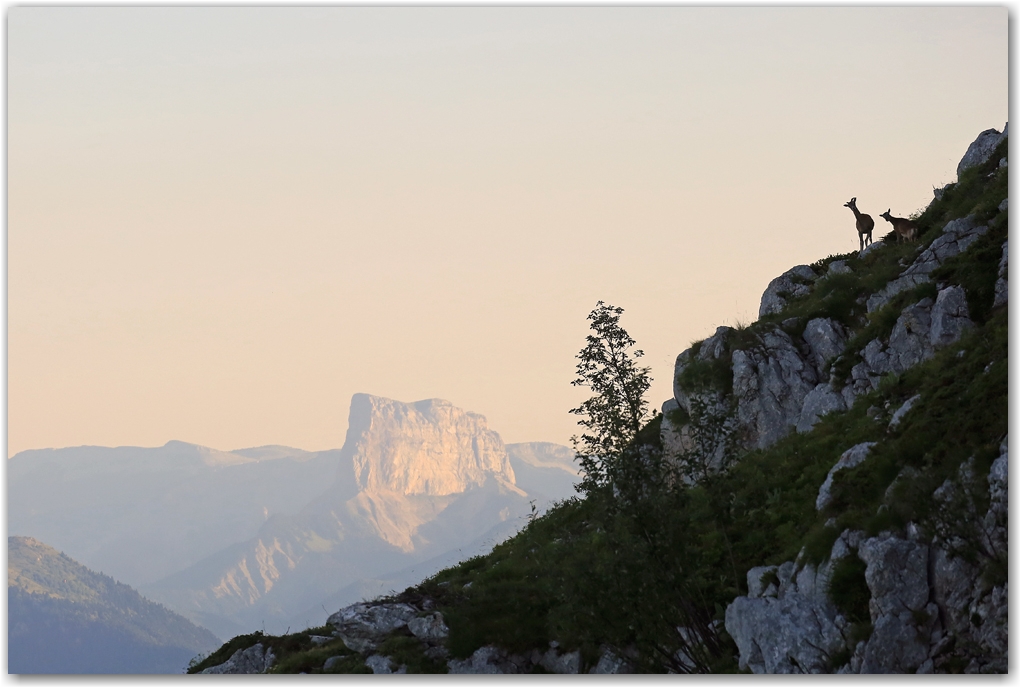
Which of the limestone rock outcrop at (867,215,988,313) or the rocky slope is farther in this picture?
the limestone rock outcrop at (867,215,988,313)

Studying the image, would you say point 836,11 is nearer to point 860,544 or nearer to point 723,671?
point 860,544

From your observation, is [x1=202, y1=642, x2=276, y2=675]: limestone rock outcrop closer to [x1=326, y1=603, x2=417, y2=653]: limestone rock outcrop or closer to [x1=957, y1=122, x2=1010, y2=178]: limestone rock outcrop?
[x1=326, y1=603, x2=417, y2=653]: limestone rock outcrop

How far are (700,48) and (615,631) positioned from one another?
46.9ft

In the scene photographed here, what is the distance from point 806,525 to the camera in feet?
79.0

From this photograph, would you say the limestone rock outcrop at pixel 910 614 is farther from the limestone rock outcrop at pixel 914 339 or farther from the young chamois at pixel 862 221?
the young chamois at pixel 862 221

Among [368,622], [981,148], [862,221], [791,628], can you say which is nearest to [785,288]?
[862,221]

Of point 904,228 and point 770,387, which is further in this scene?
point 904,228

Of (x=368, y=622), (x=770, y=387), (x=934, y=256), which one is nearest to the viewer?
(x=368, y=622)

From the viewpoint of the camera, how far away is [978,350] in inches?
944

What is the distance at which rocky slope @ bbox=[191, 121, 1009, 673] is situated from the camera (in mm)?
19078

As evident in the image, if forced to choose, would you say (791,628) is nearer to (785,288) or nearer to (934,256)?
(934,256)

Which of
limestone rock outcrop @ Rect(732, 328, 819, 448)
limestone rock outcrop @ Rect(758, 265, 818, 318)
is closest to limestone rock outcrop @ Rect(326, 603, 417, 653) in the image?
limestone rock outcrop @ Rect(732, 328, 819, 448)

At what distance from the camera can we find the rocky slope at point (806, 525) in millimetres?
19078

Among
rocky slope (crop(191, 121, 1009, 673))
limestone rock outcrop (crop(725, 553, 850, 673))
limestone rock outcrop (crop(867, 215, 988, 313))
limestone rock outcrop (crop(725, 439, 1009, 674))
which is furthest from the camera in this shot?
limestone rock outcrop (crop(867, 215, 988, 313))
